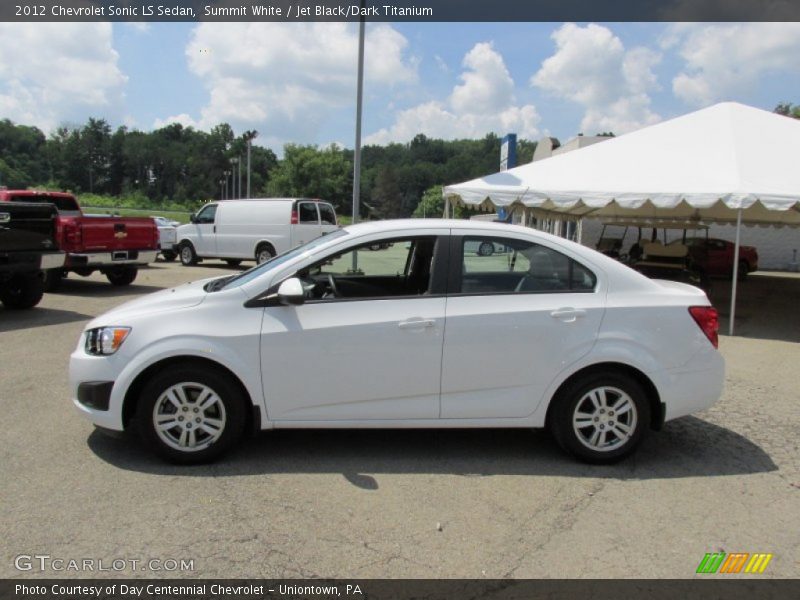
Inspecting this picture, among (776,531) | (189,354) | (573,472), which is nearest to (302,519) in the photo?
(189,354)

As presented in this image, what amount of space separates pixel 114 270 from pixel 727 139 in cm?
1280

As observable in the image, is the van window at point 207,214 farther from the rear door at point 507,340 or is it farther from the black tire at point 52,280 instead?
the rear door at point 507,340

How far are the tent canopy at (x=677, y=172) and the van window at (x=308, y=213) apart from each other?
722 cm

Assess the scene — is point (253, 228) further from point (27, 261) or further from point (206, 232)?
point (27, 261)

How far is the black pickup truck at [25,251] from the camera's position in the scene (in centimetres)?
920

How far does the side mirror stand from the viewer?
4.06 m

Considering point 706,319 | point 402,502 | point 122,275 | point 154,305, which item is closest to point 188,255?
point 122,275

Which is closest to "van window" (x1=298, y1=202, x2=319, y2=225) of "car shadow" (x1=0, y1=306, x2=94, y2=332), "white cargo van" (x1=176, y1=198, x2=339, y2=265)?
"white cargo van" (x1=176, y1=198, x2=339, y2=265)

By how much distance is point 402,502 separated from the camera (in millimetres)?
3777

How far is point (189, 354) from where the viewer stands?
13.3 ft

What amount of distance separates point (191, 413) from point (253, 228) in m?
15.3

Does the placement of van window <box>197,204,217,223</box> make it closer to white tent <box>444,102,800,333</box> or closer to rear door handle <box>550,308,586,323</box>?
white tent <box>444,102,800,333</box>

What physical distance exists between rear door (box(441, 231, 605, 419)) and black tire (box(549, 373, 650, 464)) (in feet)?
0.65

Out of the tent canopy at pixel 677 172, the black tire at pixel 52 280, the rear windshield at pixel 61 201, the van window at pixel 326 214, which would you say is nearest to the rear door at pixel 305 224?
the van window at pixel 326 214
